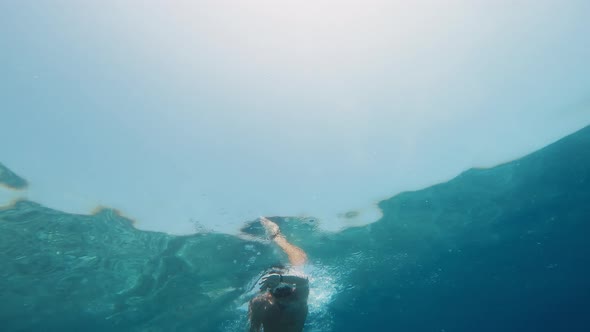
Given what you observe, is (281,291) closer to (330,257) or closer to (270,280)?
(270,280)

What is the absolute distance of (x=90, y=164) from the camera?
973 centimetres

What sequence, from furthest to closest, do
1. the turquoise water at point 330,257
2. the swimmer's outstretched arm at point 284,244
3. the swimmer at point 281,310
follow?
the turquoise water at point 330,257
the swimmer's outstretched arm at point 284,244
the swimmer at point 281,310

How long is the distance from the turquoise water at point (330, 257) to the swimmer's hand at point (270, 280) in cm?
64

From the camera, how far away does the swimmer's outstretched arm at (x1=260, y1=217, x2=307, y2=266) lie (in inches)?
546

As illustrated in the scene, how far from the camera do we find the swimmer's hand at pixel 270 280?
610 inches

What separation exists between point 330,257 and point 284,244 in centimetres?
362

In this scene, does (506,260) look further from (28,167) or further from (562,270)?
(28,167)

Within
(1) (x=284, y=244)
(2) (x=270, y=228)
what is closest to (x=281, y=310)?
(2) (x=270, y=228)

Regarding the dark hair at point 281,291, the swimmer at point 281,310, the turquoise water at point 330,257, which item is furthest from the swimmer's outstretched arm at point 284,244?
the dark hair at point 281,291

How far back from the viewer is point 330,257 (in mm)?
18078

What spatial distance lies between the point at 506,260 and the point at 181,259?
22.4 metres

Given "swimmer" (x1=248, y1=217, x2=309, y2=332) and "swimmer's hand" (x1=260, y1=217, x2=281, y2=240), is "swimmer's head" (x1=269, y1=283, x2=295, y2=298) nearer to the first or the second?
"swimmer" (x1=248, y1=217, x2=309, y2=332)

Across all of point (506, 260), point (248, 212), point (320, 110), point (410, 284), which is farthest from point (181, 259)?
point (506, 260)

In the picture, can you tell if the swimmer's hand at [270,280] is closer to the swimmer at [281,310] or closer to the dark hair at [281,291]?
the swimmer at [281,310]
